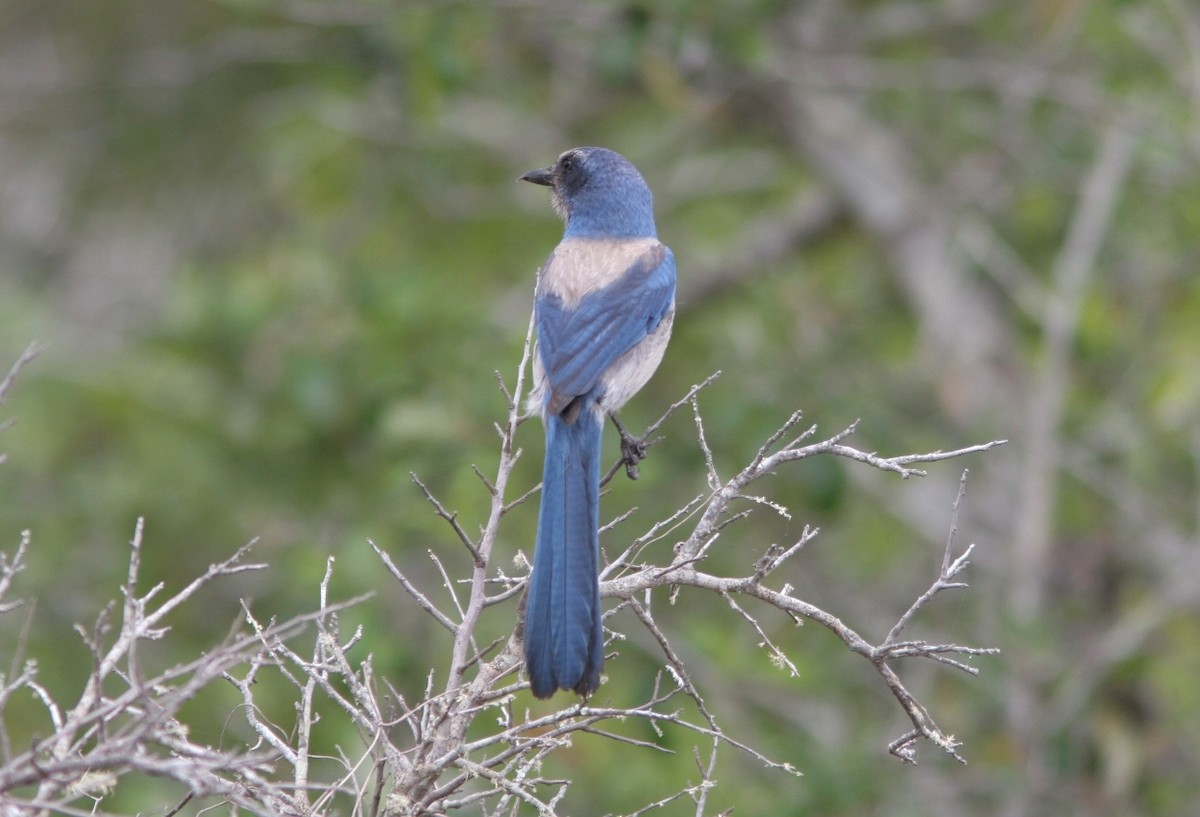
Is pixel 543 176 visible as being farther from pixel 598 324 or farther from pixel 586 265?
pixel 598 324

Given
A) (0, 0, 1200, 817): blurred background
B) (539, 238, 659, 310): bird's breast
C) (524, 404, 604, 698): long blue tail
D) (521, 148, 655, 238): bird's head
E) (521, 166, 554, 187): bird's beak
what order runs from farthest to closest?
1. (0, 0, 1200, 817): blurred background
2. (521, 166, 554, 187): bird's beak
3. (521, 148, 655, 238): bird's head
4. (539, 238, 659, 310): bird's breast
5. (524, 404, 604, 698): long blue tail

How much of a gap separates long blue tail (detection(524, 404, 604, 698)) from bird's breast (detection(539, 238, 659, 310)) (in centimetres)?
113

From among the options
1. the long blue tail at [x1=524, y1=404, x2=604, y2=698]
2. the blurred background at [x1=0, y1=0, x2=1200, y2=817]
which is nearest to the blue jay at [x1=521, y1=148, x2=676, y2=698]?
the long blue tail at [x1=524, y1=404, x2=604, y2=698]

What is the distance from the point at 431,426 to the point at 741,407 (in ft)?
4.49

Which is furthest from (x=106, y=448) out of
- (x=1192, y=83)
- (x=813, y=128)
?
(x=1192, y=83)

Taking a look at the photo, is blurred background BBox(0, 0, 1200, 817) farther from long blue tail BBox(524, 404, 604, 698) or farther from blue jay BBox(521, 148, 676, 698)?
long blue tail BBox(524, 404, 604, 698)

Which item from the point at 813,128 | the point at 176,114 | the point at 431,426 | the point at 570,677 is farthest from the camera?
the point at 176,114

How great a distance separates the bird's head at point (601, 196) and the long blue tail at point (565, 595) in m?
1.69

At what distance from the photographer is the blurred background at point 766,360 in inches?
269

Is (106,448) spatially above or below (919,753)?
above

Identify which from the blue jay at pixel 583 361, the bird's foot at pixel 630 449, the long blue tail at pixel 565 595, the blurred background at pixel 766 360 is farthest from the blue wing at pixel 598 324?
the blurred background at pixel 766 360

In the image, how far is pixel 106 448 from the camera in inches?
309

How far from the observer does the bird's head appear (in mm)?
5543

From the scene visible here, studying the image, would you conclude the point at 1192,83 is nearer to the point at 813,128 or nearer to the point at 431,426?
the point at 813,128
